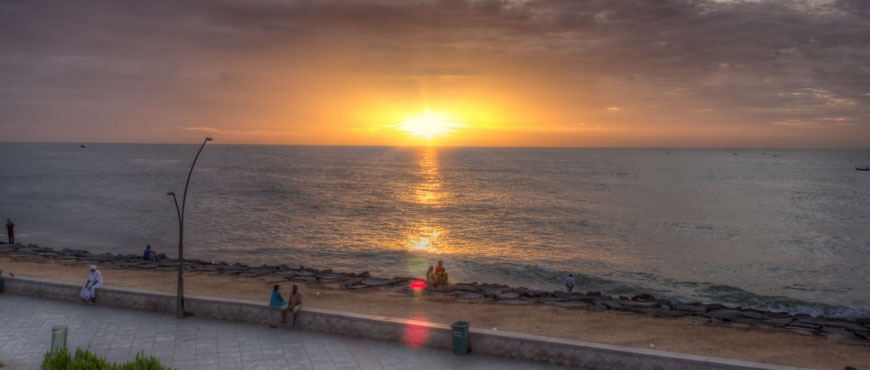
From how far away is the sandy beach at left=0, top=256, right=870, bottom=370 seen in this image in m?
18.8

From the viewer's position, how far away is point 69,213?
208ft

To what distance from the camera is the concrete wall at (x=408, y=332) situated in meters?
12.8

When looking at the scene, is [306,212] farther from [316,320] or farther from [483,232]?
[316,320]

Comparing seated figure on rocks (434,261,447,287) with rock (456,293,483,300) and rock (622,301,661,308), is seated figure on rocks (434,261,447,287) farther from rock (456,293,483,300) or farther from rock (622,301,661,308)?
rock (622,301,661,308)

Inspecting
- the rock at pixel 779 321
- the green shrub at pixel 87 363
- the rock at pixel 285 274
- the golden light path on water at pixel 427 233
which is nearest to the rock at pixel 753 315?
the rock at pixel 779 321

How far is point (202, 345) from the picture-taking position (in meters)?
14.9

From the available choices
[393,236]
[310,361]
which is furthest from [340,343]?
[393,236]

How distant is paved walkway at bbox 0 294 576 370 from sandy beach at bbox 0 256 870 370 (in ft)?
22.4

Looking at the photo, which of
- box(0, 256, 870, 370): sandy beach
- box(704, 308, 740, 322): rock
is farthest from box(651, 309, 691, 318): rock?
box(704, 308, 740, 322): rock

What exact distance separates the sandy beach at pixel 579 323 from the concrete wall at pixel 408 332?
18.6ft

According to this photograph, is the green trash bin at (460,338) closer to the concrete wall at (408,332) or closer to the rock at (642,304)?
the concrete wall at (408,332)

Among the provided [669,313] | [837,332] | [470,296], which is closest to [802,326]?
[837,332]

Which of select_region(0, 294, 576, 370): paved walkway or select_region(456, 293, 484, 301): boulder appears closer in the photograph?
select_region(0, 294, 576, 370): paved walkway

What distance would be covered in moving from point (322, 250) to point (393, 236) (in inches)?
341
